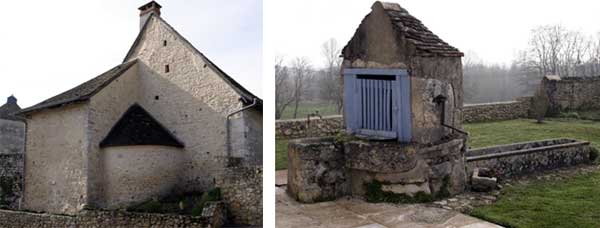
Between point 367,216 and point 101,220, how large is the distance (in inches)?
66.7

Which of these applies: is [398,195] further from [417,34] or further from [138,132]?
[138,132]

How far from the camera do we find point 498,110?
9180mm

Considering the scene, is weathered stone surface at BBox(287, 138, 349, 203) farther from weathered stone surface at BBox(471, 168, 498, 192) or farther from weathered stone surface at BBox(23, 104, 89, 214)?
weathered stone surface at BBox(23, 104, 89, 214)

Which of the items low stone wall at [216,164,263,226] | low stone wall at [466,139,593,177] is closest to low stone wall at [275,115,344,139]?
low stone wall at [466,139,593,177]

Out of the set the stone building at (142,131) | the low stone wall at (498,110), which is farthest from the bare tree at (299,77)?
the low stone wall at (498,110)

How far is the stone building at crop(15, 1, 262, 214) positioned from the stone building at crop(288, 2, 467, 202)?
1.08m

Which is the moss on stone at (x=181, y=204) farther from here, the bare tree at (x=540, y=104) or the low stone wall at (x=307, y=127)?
the bare tree at (x=540, y=104)

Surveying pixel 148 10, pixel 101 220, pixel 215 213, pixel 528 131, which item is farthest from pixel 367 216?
pixel 528 131

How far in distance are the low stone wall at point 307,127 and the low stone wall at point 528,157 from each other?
7.51 ft

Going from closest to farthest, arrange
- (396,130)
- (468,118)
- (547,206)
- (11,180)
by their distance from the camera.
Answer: (11,180)
(547,206)
(396,130)
(468,118)

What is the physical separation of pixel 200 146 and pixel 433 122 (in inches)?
77.5

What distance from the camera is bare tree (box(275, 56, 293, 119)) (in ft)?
17.3

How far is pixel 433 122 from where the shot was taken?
3635 millimetres

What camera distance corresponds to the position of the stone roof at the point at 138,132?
252cm
